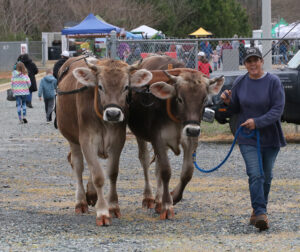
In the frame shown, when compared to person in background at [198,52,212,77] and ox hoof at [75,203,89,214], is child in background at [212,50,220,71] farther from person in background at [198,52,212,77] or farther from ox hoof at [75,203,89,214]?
ox hoof at [75,203,89,214]

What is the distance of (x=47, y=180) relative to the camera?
11977 mm

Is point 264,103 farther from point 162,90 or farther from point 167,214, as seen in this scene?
point 167,214

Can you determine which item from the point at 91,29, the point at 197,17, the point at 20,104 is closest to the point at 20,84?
the point at 20,104

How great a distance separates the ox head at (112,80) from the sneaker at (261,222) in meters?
1.81

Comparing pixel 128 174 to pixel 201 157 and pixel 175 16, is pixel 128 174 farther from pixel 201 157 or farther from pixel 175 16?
pixel 175 16

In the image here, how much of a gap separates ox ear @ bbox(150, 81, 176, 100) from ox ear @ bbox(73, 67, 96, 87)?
674 mm

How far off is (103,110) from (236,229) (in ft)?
6.39

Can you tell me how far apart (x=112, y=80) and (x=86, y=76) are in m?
0.34

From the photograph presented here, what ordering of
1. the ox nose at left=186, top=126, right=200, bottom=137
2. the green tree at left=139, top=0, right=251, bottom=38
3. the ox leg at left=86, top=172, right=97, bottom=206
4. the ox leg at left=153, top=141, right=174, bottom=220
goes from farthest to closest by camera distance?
the green tree at left=139, top=0, right=251, bottom=38 → the ox leg at left=86, top=172, right=97, bottom=206 → the ox leg at left=153, top=141, right=174, bottom=220 → the ox nose at left=186, top=126, right=200, bottom=137

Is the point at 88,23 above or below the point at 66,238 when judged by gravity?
above

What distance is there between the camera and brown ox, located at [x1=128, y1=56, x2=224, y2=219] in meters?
8.85

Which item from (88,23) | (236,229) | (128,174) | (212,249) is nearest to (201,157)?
(128,174)

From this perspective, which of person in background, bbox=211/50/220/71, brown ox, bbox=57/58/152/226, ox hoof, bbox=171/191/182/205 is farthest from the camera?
person in background, bbox=211/50/220/71

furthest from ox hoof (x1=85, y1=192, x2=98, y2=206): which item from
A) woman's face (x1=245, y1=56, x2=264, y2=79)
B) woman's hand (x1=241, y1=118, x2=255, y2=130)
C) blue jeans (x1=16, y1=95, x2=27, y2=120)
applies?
blue jeans (x1=16, y1=95, x2=27, y2=120)
